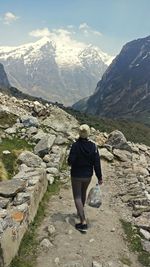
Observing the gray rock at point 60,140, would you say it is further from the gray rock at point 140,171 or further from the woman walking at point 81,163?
the woman walking at point 81,163

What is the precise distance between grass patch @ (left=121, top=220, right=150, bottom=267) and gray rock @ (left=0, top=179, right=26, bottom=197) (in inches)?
147

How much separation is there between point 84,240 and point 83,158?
8.04ft

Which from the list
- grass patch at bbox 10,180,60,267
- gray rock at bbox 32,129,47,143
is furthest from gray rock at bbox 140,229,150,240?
gray rock at bbox 32,129,47,143

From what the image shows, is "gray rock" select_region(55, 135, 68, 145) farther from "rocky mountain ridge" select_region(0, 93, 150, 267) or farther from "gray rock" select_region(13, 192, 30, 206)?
"gray rock" select_region(13, 192, 30, 206)

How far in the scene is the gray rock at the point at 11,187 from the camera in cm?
1289

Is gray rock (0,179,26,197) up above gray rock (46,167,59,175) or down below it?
below

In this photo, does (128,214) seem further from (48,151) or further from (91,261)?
(48,151)

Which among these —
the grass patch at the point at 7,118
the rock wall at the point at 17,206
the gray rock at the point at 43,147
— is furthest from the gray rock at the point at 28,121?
the rock wall at the point at 17,206

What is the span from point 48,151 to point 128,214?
660cm

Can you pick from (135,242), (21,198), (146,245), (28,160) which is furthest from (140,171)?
(21,198)

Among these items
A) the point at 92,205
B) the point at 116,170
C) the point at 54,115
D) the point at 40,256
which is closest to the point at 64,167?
the point at 116,170

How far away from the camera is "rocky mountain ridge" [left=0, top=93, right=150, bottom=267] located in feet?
37.9

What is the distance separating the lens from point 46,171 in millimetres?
18297

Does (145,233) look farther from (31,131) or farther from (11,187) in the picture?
(31,131)
